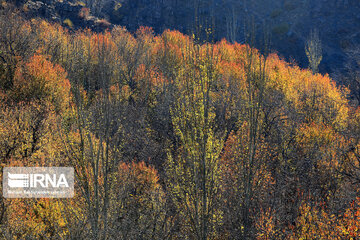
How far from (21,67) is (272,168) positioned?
36.0m

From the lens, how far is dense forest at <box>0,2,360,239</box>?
8.09 metres

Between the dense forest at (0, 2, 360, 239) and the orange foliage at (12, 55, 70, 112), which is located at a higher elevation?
the orange foliage at (12, 55, 70, 112)

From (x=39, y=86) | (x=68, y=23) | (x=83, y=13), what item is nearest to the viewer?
(x=39, y=86)

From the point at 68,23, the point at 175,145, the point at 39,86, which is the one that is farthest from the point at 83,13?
the point at 175,145

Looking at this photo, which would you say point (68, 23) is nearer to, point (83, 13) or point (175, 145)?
point (83, 13)

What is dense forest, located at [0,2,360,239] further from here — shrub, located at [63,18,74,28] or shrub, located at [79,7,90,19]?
shrub, located at [79,7,90,19]

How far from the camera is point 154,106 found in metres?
39.0

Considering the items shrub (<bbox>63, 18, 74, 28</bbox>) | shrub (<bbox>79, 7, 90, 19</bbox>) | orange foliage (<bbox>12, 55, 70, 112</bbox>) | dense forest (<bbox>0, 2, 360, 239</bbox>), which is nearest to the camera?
dense forest (<bbox>0, 2, 360, 239</bbox>)

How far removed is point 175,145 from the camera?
1347 inches

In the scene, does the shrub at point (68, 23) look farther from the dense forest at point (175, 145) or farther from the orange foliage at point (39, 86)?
the orange foliage at point (39, 86)

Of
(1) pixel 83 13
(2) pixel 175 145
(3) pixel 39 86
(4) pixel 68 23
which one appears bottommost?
(2) pixel 175 145

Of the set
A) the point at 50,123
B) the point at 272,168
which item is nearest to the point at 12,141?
the point at 50,123

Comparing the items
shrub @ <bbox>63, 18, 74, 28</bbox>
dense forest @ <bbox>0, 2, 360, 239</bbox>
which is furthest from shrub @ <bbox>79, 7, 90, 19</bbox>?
dense forest @ <bbox>0, 2, 360, 239</bbox>

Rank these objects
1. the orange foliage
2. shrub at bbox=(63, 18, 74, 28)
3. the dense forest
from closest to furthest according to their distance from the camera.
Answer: the dense forest → the orange foliage → shrub at bbox=(63, 18, 74, 28)
